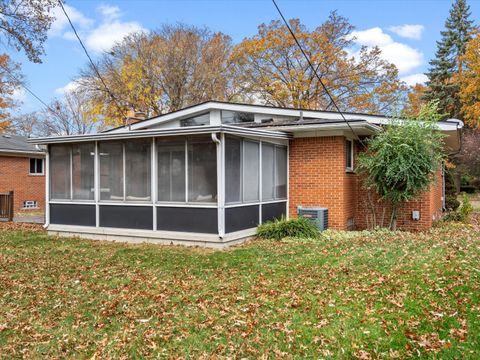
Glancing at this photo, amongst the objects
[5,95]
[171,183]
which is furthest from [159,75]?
[171,183]

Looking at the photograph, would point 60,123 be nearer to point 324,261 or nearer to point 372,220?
point 372,220

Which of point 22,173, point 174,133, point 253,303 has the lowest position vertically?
point 253,303

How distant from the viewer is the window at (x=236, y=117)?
12836 millimetres

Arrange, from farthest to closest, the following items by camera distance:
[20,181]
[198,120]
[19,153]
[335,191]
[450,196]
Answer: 1. [20,181]
2. [19,153]
3. [450,196]
4. [198,120]
5. [335,191]

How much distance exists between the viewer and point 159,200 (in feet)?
32.4

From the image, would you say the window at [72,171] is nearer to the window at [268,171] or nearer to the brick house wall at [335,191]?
the window at [268,171]

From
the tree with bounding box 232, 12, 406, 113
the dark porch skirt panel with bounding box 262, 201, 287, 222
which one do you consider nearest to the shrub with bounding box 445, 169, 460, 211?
the tree with bounding box 232, 12, 406, 113

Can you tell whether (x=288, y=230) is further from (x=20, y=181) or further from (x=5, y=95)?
(x=5, y=95)

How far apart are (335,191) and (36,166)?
17035 millimetres

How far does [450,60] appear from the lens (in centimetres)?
3416

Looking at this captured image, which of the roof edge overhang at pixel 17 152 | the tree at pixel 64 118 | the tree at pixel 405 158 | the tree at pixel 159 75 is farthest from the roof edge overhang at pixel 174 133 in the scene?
the tree at pixel 64 118

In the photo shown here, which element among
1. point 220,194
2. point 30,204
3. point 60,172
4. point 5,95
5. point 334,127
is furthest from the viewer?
point 5,95

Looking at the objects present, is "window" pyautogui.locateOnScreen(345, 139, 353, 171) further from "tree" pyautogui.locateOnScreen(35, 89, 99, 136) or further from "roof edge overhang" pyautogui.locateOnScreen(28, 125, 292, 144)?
"tree" pyautogui.locateOnScreen(35, 89, 99, 136)

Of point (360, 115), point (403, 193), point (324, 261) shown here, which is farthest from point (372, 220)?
point (324, 261)
